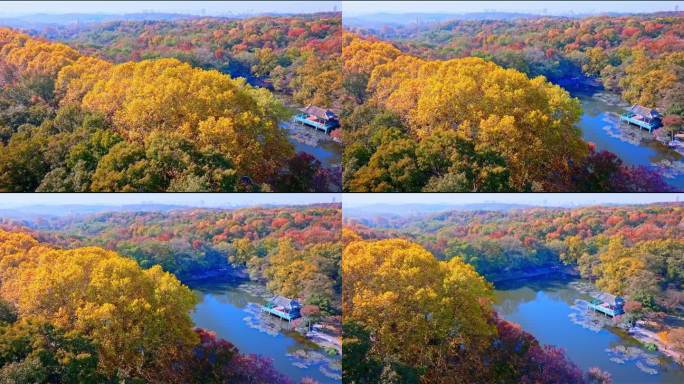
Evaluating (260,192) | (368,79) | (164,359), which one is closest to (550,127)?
(368,79)

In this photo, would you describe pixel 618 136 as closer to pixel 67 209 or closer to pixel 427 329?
pixel 427 329

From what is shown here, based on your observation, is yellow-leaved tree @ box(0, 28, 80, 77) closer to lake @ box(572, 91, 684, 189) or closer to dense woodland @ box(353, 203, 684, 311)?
dense woodland @ box(353, 203, 684, 311)

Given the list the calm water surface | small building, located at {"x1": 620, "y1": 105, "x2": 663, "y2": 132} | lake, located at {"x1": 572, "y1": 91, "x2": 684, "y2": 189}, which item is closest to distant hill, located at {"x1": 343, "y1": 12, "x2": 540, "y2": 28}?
lake, located at {"x1": 572, "y1": 91, "x2": 684, "y2": 189}

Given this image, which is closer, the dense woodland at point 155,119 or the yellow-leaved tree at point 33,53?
the dense woodland at point 155,119

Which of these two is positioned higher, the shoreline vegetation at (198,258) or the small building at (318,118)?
the small building at (318,118)

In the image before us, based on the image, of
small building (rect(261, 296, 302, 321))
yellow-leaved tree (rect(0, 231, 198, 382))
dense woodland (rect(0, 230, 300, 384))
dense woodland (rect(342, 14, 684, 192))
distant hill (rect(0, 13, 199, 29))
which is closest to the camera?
dense woodland (rect(0, 230, 300, 384))

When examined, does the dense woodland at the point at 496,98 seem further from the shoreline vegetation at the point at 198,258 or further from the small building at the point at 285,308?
the small building at the point at 285,308

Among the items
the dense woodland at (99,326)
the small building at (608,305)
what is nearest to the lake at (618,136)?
the small building at (608,305)
